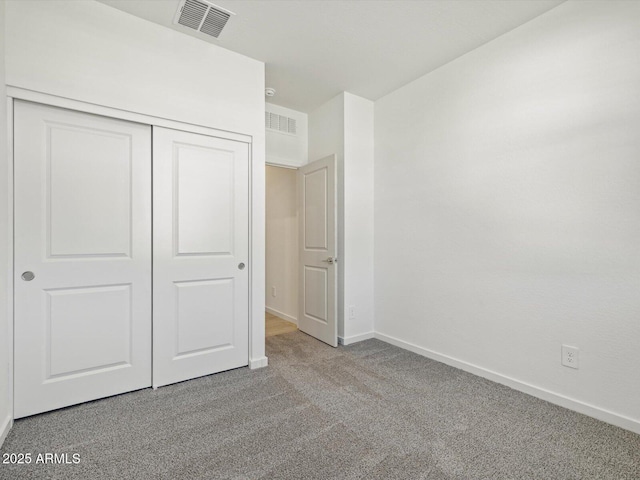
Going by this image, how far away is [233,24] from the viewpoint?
228 centimetres

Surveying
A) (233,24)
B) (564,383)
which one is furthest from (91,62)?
(564,383)

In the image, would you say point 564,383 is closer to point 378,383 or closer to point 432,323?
point 432,323

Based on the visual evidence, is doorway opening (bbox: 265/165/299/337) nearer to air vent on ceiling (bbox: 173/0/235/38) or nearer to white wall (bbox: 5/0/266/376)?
white wall (bbox: 5/0/266/376)

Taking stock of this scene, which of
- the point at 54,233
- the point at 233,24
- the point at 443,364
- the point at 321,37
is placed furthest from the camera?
the point at 443,364

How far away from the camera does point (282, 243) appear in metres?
4.46

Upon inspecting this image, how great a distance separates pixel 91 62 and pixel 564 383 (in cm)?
383

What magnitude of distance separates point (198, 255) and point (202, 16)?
1.75 metres

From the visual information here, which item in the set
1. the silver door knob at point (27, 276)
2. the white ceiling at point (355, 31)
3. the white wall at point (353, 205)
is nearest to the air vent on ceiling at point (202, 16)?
the white ceiling at point (355, 31)

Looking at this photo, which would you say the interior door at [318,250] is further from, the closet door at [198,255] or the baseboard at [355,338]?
the closet door at [198,255]

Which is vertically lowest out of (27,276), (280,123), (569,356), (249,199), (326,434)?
(326,434)

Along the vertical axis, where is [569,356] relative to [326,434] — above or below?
above

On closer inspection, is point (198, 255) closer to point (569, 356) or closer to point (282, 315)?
point (282, 315)

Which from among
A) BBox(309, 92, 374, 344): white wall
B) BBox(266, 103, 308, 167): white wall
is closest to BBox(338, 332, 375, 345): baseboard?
BBox(309, 92, 374, 344): white wall

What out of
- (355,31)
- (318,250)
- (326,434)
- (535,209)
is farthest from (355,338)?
(355,31)
